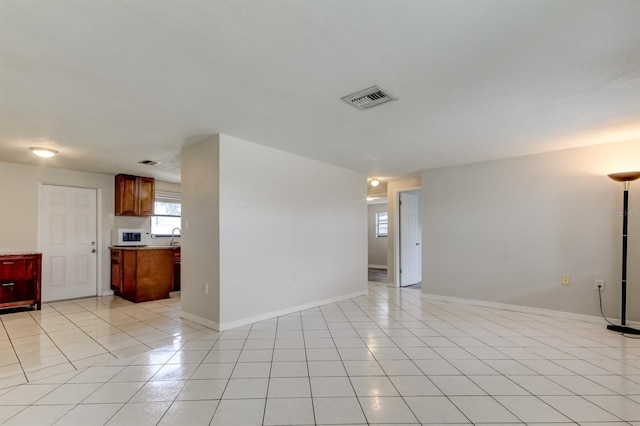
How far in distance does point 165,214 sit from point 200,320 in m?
3.67

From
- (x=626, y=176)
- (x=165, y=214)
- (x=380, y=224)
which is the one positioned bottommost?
(x=380, y=224)

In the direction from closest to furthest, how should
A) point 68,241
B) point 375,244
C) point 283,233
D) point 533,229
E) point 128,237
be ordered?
point 283,233
point 533,229
point 68,241
point 128,237
point 375,244

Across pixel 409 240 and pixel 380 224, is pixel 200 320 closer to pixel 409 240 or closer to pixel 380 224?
pixel 409 240

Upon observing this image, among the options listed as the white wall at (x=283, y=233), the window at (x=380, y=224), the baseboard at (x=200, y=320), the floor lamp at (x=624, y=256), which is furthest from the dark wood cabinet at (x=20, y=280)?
the window at (x=380, y=224)

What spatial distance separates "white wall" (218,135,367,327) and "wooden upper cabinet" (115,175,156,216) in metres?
2.65

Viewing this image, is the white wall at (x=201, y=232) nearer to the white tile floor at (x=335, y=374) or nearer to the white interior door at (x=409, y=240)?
the white tile floor at (x=335, y=374)

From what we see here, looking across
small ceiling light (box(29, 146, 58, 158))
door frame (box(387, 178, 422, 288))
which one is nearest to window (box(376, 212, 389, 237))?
door frame (box(387, 178, 422, 288))

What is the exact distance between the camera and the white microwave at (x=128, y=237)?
6133 millimetres

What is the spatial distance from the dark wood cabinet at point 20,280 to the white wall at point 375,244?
8215mm

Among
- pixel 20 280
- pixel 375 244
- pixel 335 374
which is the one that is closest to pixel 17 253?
pixel 20 280

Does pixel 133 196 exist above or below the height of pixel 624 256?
above

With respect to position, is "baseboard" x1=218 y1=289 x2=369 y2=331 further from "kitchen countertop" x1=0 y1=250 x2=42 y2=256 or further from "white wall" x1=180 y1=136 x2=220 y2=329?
"kitchen countertop" x1=0 y1=250 x2=42 y2=256

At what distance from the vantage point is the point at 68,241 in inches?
220

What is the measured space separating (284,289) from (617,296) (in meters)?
4.31
